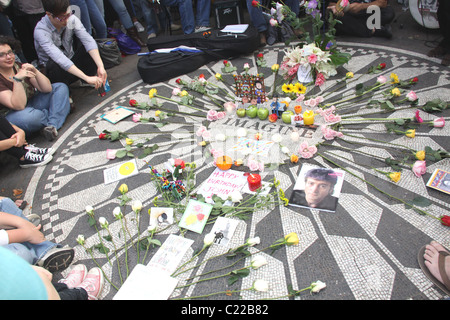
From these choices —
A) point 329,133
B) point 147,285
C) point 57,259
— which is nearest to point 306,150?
point 329,133

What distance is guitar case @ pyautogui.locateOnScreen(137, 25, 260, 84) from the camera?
327cm

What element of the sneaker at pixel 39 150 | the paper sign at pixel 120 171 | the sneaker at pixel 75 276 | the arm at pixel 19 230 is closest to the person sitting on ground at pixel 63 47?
the sneaker at pixel 39 150

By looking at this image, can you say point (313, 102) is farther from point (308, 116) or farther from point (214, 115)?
point (214, 115)

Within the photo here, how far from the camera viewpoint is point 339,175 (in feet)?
6.17

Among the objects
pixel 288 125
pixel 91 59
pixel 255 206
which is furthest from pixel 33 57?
pixel 255 206

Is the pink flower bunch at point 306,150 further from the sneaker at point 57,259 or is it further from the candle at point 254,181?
the sneaker at point 57,259

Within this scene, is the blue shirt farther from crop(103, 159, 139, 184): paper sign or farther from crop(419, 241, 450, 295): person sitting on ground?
crop(419, 241, 450, 295): person sitting on ground

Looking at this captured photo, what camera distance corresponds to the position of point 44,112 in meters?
2.82

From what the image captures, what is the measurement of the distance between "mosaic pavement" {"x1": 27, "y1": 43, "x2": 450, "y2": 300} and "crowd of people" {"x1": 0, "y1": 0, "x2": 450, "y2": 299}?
14 centimetres

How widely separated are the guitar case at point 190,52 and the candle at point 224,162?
5.69 feet

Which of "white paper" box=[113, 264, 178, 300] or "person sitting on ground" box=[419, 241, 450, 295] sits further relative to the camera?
"white paper" box=[113, 264, 178, 300]

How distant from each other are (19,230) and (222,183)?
3.89 feet

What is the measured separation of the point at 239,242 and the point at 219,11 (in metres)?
3.52

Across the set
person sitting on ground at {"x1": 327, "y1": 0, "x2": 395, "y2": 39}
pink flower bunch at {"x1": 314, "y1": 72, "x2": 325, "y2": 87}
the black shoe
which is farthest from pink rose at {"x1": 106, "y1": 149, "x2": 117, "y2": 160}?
the black shoe
